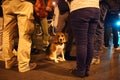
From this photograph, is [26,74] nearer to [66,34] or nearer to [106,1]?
[66,34]

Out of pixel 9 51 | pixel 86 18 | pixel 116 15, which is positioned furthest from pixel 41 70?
pixel 116 15

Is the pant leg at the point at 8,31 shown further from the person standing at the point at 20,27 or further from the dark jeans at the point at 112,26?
the dark jeans at the point at 112,26

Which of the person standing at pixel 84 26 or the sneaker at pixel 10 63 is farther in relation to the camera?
the sneaker at pixel 10 63

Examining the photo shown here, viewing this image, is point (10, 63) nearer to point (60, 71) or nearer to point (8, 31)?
point (8, 31)

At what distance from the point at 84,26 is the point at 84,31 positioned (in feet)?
0.26

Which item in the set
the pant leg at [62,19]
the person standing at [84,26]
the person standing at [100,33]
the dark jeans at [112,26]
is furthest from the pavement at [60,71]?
the dark jeans at [112,26]

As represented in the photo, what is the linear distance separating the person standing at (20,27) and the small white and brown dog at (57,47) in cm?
85

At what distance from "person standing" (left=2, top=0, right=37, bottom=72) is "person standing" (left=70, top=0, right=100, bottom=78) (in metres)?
0.83

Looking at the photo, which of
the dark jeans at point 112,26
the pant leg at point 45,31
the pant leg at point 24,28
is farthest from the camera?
the dark jeans at point 112,26

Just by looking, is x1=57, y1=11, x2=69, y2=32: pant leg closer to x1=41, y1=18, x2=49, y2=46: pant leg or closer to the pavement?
x1=41, y1=18, x2=49, y2=46: pant leg

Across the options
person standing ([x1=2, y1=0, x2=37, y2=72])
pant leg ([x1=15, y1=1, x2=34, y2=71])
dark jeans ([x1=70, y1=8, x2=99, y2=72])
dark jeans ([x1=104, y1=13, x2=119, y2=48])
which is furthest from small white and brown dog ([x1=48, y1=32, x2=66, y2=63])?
dark jeans ([x1=104, y1=13, x2=119, y2=48])

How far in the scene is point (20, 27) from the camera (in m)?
4.31

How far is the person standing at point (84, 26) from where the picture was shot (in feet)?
12.6

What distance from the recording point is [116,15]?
6.45 metres
